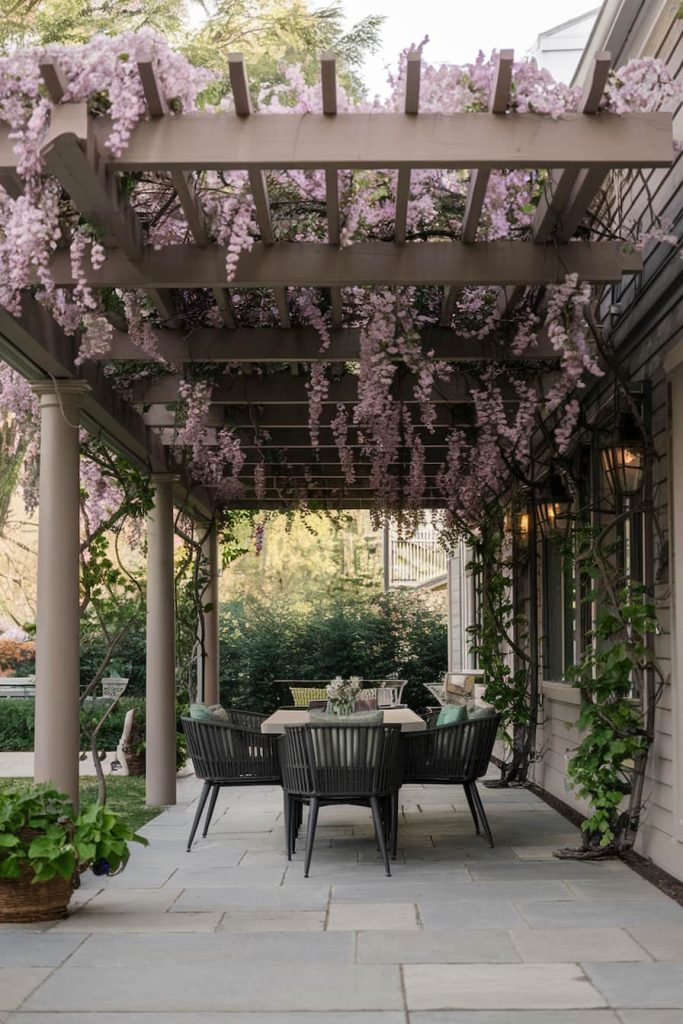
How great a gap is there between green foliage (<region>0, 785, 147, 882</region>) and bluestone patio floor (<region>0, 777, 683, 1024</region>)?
0.24 m

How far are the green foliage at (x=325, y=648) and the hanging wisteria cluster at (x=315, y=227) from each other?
9.47 m

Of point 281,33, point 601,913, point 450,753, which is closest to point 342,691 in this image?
point 450,753

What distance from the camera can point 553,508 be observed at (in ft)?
26.7

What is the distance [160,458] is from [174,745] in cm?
206

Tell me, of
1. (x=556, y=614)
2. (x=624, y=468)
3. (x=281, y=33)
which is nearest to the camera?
(x=624, y=468)

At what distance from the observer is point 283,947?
4180mm

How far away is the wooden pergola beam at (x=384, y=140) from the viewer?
3.48 meters

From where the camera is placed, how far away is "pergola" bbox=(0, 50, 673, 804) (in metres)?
3.49

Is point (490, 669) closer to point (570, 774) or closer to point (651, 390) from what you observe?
point (570, 774)

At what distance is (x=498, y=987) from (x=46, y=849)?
1.79 metres

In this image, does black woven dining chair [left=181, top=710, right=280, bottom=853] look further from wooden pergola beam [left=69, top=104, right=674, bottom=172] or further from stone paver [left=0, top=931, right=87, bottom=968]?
wooden pergola beam [left=69, top=104, right=674, bottom=172]

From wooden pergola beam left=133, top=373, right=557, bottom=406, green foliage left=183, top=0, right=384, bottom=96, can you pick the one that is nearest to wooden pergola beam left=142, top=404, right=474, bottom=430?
wooden pergola beam left=133, top=373, right=557, bottom=406

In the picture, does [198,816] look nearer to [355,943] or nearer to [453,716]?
[453,716]

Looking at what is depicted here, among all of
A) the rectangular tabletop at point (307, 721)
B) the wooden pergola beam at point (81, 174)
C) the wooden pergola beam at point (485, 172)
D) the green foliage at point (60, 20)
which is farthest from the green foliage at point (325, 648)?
the wooden pergola beam at point (81, 174)
